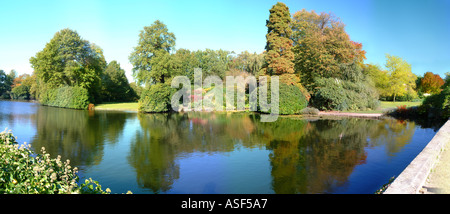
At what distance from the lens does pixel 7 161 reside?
3.05 metres

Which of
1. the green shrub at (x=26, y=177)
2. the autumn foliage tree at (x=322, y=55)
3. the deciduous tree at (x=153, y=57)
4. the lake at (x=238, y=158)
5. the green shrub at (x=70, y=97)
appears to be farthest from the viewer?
the green shrub at (x=70, y=97)

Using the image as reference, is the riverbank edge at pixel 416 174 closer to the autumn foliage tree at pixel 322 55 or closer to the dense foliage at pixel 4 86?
the autumn foliage tree at pixel 322 55

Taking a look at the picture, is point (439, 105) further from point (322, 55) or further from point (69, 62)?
point (69, 62)

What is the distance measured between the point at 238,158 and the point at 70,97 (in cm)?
2906

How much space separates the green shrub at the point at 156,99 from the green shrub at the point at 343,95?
13259 mm

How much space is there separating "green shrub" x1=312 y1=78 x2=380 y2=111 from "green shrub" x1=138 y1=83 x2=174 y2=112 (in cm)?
1326

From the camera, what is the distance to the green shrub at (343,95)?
21.7m

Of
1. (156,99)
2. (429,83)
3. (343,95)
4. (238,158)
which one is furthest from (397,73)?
(238,158)

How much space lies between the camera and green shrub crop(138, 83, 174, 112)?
79.0 ft

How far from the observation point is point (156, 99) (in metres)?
24.2

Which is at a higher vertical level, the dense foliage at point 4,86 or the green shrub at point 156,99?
the dense foliage at point 4,86

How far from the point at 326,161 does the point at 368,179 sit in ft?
5.09

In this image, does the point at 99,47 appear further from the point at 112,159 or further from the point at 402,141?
the point at 402,141

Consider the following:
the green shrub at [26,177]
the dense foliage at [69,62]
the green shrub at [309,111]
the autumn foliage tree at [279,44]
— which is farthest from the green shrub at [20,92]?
the green shrub at [26,177]
